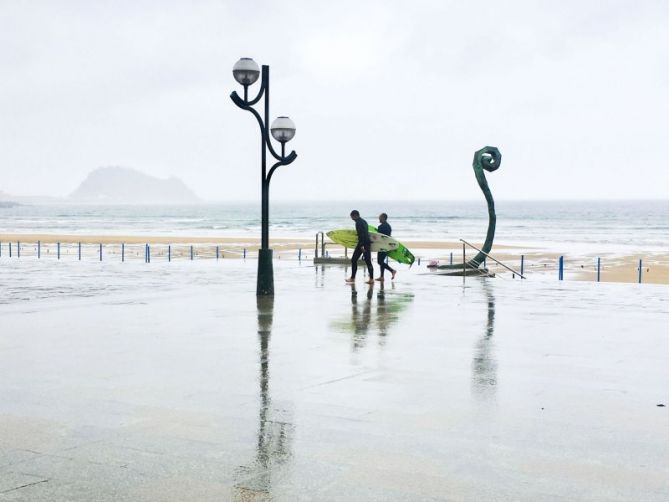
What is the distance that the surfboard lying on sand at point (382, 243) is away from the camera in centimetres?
2245

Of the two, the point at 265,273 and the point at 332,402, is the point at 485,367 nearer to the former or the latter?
the point at 332,402

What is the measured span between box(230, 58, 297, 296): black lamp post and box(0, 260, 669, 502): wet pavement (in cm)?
178

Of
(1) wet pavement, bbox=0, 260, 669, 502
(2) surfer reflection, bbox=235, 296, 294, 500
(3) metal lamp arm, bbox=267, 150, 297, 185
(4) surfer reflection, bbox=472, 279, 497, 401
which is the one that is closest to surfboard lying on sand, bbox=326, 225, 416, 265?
(3) metal lamp arm, bbox=267, 150, 297, 185

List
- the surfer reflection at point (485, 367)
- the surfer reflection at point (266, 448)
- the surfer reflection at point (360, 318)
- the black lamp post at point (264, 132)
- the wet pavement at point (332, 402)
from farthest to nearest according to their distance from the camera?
the black lamp post at point (264, 132) → the surfer reflection at point (360, 318) → the surfer reflection at point (485, 367) → the wet pavement at point (332, 402) → the surfer reflection at point (266, 448)

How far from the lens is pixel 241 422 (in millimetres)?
6777

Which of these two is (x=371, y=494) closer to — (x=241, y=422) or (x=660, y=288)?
(x=241, y=422)

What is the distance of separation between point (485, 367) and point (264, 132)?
9100mm

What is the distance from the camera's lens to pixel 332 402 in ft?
24.8

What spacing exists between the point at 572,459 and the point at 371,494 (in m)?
1.60

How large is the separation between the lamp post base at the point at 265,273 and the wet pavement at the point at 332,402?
1.74 metres

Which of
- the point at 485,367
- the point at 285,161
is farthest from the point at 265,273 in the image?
the point at 485,367

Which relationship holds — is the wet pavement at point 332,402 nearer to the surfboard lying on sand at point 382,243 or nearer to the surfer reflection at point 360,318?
the surfer reflection at point 360,318

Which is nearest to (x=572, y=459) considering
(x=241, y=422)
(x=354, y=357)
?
(x=241, y=422)

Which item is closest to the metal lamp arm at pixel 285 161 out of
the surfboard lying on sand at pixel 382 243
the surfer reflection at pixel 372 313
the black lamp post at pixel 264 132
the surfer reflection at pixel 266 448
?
the black lamp post at pixel 264 132
